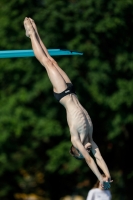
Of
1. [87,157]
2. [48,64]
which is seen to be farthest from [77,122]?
[48,64]

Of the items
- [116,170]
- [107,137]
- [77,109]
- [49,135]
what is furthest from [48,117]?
[77,109]

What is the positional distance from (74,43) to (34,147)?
9.23 feet

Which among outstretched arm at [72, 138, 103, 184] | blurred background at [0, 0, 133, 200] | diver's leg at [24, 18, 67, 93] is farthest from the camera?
blurred background at [0, 0, 133, 200]

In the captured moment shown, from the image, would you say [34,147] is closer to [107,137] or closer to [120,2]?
[107,137]

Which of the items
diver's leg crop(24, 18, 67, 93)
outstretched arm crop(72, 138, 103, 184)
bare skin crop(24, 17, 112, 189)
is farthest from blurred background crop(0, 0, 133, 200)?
outstretched arm crop(72, 138, 103, 184)

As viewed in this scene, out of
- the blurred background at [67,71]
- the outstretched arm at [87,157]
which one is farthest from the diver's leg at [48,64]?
the blurred background at [67,71]

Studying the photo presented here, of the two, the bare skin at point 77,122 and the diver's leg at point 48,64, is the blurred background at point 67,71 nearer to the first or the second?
the diver's leg at point 48,64

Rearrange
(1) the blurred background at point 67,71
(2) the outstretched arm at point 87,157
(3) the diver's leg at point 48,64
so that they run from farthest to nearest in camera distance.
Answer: (1) the blurred background at point 67,71
(3) the diver's leg at point 48,64
(2) the outstretched arm at point 87,157

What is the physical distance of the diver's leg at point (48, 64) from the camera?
31.2ft

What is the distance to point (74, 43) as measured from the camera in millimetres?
17156

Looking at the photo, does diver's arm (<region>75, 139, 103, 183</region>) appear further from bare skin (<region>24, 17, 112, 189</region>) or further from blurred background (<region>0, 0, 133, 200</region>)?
blurred background (<region>0, 0, 133, 200</region>)

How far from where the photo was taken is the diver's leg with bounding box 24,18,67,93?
9.52m

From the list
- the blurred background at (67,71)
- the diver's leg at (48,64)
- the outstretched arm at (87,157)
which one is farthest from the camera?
the blurred background at (67,71)

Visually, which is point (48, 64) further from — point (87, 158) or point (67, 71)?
point (67, 71)
